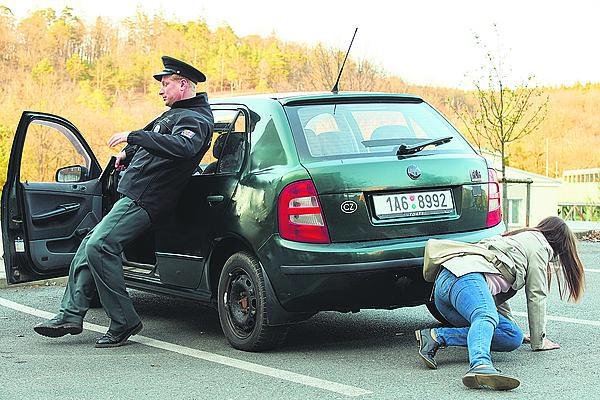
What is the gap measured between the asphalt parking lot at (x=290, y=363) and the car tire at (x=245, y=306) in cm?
10

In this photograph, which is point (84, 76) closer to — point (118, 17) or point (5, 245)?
point (118, 17)

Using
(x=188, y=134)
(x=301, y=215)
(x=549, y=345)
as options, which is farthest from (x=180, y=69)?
(x=549, y=345)

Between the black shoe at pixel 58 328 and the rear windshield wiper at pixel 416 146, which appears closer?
the rear windshield wiper at pixel 416 146

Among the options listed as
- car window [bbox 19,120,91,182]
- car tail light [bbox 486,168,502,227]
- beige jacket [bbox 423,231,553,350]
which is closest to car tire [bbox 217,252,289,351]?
beige jacket [bbox 423,231,553,350]

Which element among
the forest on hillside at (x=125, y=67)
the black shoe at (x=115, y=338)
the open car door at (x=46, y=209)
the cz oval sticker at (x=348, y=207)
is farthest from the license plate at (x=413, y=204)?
the forest on hillside at (x=125, y=67)

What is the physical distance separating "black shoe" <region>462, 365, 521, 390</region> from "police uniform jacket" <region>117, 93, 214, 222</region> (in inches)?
96.4

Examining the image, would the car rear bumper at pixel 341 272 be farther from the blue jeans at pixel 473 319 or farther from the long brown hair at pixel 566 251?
the long brown hair at pixel 566 251

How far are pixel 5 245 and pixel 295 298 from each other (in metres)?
2.69

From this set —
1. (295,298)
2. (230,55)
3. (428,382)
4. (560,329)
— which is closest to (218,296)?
(295,298)

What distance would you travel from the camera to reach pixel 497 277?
225 inches

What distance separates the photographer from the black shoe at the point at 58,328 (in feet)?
21.9

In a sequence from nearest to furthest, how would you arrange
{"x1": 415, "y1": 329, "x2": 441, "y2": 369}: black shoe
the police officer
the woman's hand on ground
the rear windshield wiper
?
{"x1": 415, "y1": 329, "x2": 441, "y2": 369}: black shoe
the woman's hand on ground
the rear windshield wiper
the police officer

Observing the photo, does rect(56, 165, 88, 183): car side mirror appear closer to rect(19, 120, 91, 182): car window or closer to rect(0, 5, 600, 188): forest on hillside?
rect(19, 120, 91, 182): car window

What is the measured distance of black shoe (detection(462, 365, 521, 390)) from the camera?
4.92 meters
